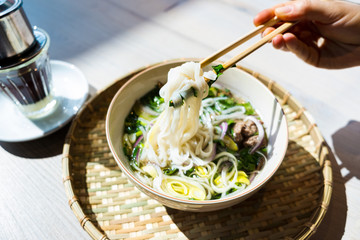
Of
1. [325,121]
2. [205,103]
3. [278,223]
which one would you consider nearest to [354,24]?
[325,121]

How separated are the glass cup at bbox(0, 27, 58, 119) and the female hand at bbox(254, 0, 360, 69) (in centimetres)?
138

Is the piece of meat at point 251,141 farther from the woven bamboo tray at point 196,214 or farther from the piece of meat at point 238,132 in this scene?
the woven bamboo tray at point 196,214

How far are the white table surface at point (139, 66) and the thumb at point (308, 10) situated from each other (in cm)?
62

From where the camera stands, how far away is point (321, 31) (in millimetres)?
2090

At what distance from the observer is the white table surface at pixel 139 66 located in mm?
1560

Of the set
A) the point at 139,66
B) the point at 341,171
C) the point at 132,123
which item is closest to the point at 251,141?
the point at 341,171

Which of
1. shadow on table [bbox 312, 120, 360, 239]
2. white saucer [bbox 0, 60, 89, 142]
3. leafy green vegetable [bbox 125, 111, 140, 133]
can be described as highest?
white saucer [bbox 0, 60, 89, 142]

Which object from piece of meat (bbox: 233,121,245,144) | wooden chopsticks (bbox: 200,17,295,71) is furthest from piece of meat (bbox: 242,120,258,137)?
wooden chopsticks (bbox: 200,17,295,71)

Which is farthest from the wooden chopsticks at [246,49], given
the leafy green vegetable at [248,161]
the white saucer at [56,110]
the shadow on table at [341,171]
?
the white saucer at [56,110]

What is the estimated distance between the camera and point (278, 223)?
58.3 inches

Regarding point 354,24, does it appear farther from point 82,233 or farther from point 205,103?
point 82,233

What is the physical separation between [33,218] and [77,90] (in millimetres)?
910

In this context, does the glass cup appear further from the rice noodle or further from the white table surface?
the rice noodle

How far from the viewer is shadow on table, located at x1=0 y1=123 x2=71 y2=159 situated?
1.81 meters
